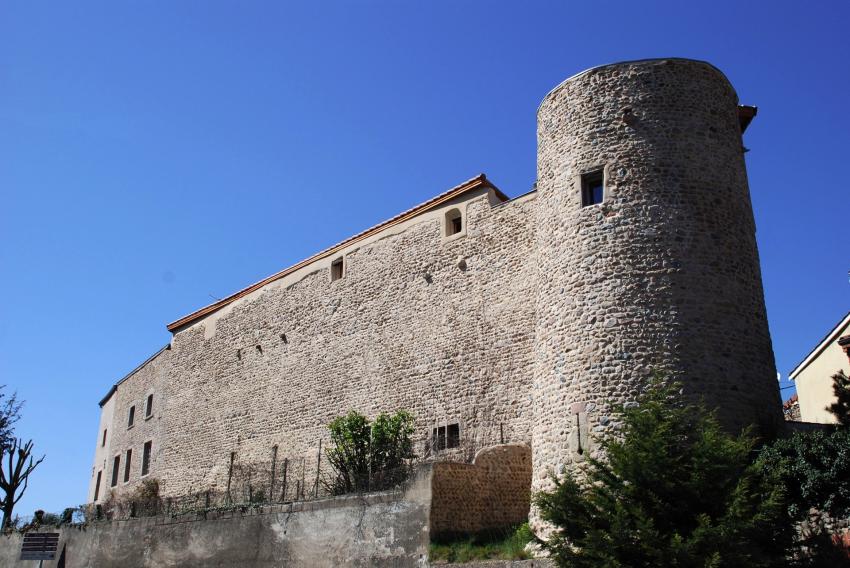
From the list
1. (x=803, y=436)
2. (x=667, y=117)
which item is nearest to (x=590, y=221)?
(x=667, y=117)

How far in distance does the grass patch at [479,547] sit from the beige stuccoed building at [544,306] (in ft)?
4.89

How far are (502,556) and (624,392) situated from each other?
355 cm

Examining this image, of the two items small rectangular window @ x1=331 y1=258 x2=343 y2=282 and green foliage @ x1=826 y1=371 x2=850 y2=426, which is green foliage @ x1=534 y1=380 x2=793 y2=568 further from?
small rectangular window @ x1=331 y1=258 x2=343 y2=282

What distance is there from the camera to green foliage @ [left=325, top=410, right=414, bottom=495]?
1881cm

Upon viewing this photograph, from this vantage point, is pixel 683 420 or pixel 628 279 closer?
pixel 683 420

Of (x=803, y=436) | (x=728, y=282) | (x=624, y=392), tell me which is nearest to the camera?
(x=803, y=436)

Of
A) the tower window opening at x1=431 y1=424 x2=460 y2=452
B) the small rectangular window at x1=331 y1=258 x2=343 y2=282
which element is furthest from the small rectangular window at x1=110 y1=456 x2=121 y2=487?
the tower window opening at x1=431 y1=424 x2=460 y2=452

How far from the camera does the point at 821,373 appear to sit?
2261cm

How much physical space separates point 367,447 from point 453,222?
255 inches

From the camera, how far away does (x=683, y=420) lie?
13.4 metres

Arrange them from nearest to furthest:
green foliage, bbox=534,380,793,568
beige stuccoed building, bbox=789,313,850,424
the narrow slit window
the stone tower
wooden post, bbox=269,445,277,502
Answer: green foliage, bbox=534,380,793,568 < the stone tower < wooden post, bbox=269,445,277,502 < beige stuccoed building, bbox=789,313,850,424 < the narrow slit window

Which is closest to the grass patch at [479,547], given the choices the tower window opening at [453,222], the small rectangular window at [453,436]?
the small rectangular window at [453,436]

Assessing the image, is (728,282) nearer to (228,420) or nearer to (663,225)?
(663,225)

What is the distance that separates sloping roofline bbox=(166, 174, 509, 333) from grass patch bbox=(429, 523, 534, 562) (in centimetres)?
901
